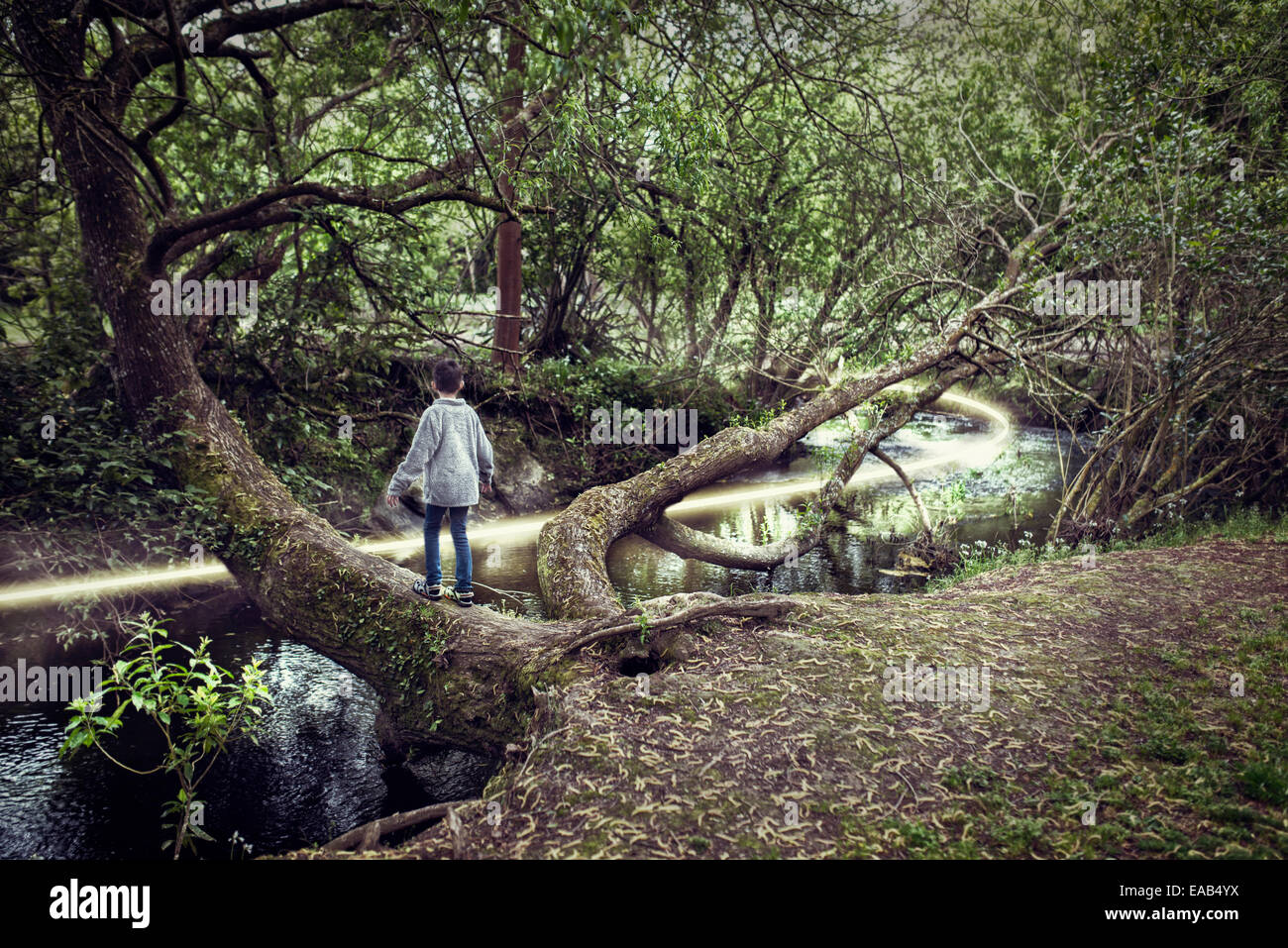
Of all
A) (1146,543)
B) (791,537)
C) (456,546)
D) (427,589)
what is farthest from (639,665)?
(1146,543)

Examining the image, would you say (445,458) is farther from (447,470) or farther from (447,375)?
(447,375)

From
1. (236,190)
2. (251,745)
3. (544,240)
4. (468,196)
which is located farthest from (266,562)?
(544,240)

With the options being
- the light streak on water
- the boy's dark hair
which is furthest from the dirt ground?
the light streak on water

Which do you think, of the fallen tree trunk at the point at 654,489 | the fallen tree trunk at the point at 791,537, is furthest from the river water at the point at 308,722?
the fallen tree trunk at the point at 654,489

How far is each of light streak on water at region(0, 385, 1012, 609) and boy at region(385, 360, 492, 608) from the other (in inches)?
92.8

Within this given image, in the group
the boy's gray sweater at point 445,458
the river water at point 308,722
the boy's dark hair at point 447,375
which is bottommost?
the river water at point 308,722

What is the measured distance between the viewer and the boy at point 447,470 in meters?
5.25

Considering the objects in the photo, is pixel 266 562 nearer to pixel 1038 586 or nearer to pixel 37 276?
pixel 37 276

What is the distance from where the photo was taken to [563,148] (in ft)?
18.0

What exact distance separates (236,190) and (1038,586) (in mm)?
9695

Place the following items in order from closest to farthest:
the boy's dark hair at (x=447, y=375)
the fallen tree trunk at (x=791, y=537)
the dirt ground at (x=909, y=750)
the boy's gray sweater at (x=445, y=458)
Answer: the dirt ground at (x=909, y=750), the boy's gray sweater at (x=445, y=458), the boy's dark hair at (x=447, y=375), the fallen tree trunk at (x=791, y=537)

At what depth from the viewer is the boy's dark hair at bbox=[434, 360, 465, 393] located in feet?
17.5

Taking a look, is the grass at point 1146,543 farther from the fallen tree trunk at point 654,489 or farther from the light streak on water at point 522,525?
the light streak on water at point 522,525

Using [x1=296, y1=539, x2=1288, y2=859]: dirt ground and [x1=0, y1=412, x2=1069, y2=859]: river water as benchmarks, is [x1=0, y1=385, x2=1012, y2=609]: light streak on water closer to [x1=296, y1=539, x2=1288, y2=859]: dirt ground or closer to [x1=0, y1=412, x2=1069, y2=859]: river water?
[x1=0, y1=412, x2=1069, y2=859]: river water
